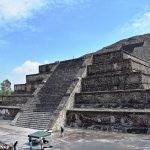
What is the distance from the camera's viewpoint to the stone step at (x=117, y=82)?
717 inches

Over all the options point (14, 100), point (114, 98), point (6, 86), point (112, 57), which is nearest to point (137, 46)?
point (112, 57)

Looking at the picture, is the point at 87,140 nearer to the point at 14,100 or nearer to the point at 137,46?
the point at 14,100

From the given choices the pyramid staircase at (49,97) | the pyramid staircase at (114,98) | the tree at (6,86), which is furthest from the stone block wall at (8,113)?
the tree at (6,86)

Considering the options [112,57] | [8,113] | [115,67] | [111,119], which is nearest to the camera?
[111,119]

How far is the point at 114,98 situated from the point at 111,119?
1948 mm

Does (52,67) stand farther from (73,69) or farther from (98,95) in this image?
(98,95)

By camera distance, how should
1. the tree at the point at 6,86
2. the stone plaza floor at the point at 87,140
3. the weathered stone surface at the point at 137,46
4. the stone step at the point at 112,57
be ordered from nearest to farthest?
the stone plaza floor at the point at 87,140
the stone step at the point at 112,57
the weathered stone surface at the point at 137,46
the tree at the point at 6,86

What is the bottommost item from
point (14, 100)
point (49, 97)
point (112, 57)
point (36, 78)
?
point (14, 100)

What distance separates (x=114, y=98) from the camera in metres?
17.8

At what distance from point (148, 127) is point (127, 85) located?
452 cm

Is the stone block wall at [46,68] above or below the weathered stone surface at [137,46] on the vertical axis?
below

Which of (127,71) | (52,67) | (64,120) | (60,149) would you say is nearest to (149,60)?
(127,71)

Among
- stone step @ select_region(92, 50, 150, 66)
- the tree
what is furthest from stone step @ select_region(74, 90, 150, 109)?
the tree

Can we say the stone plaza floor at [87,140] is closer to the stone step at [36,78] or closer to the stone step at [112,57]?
the stone step at [112,57]
